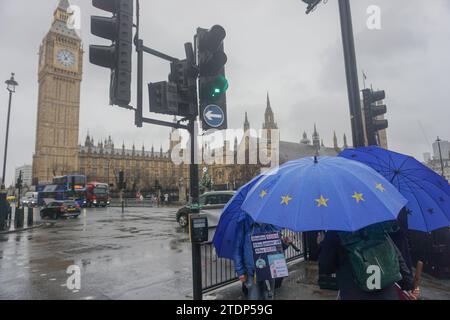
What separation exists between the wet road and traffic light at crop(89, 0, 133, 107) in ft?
13.1

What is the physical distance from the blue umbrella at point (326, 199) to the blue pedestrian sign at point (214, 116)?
4.99 ft

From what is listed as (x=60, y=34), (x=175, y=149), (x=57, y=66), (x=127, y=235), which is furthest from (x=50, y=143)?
(x=175, y=149)

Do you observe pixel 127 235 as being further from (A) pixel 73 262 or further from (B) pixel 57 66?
(B) pixel 57 66

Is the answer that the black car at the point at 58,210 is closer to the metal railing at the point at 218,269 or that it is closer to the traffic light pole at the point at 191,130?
the metal railing at the point at 218,269

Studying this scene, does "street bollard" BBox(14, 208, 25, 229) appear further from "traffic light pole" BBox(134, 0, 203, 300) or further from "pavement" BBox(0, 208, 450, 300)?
"traffic light pole" BBox(134, 0, 203, 300)

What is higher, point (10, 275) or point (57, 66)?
point (57, 66)

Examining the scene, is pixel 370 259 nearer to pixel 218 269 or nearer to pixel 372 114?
pixel 372 114

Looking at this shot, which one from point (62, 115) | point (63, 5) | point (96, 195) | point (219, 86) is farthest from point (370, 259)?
point (63, 5)

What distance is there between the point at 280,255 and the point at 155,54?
11.0ft

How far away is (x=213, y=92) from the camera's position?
4.34 m

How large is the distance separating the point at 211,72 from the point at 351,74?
3120mm

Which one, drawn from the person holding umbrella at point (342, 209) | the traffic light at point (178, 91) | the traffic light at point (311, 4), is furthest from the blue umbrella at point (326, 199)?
the traffic light at point (311, 4)

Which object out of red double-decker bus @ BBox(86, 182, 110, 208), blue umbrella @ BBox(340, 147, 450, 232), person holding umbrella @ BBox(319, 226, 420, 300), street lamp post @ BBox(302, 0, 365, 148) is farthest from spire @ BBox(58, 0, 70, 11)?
person holding umbrella @ BBox(319, 226, 420, 300)

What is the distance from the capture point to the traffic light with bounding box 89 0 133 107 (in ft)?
12.1
